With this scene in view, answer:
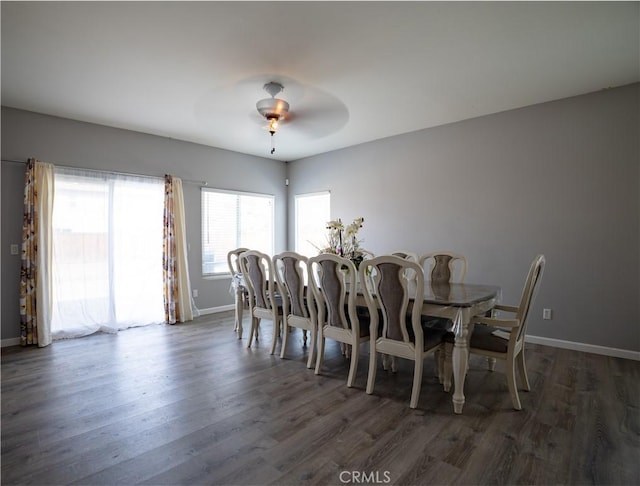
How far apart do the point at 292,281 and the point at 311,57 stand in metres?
1.97

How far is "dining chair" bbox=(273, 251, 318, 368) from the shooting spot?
125 inches

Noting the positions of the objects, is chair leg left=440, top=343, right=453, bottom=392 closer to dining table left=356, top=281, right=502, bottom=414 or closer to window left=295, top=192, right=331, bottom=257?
dining table left=356, top=281, right=502, bottom=414

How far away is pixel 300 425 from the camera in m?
2.24

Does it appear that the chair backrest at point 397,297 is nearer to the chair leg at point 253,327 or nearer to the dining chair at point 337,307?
the dining chair at point 337,307

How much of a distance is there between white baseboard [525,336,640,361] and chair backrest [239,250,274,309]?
3.10 meters

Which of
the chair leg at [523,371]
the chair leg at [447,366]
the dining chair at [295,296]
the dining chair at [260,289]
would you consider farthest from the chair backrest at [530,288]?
the dining chair at [260,289]

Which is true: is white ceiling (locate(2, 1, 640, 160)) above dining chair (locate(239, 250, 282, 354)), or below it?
above

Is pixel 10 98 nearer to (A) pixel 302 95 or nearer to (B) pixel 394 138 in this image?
(A) pixel 302 95

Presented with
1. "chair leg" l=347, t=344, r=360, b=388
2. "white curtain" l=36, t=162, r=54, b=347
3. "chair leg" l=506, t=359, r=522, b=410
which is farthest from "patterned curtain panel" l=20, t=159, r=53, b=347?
"chair leg" l=506, t=359, r=522, b=410

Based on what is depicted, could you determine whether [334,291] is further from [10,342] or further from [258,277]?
[10,342]

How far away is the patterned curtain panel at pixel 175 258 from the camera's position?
5.08 meters

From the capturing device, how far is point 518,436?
82.6 inches

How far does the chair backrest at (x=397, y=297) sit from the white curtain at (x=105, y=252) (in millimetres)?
3692

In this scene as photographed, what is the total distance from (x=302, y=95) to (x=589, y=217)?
331cm
